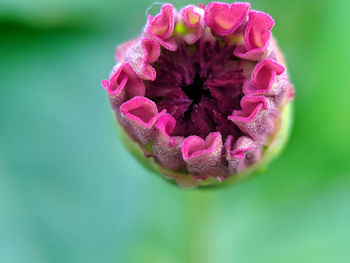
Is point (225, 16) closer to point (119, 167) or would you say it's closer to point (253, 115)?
point (253, 115)

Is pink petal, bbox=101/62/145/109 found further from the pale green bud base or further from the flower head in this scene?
the pale green bud base

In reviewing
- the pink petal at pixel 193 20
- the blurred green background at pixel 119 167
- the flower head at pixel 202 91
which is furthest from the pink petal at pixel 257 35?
the blurred green background at pixel 119 167

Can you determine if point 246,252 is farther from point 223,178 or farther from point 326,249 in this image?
point 223,178

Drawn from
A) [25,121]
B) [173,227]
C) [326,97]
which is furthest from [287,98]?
[25,121]

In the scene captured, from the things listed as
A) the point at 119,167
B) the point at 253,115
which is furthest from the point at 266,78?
the point at 119,167

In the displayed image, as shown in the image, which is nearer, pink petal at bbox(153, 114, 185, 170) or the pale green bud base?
pink petal at bbox(153, 114, 185, 170)

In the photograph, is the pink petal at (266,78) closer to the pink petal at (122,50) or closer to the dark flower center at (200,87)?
the dark flower center at (200,87)

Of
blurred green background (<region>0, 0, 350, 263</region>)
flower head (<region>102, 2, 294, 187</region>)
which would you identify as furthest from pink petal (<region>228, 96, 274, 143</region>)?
blurred green background (<region>0, 0, 350, 263</region>)
